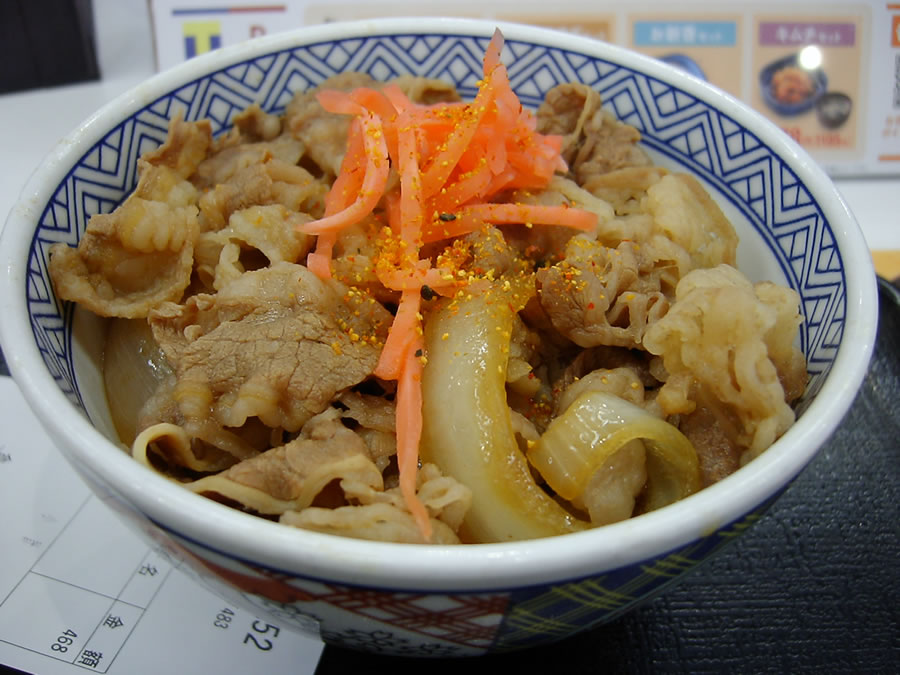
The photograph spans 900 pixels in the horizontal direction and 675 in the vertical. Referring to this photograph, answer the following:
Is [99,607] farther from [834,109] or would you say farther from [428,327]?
[834,109]

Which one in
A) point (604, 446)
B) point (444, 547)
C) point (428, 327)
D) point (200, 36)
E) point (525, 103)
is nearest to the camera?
point (444, 547)

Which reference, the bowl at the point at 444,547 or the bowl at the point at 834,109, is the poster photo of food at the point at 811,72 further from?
the bowl at the point at 444,547

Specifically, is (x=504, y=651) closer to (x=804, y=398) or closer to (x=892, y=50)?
(x=804, y=398)

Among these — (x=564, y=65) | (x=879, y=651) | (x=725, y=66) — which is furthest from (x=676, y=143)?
(x=725, y=66)

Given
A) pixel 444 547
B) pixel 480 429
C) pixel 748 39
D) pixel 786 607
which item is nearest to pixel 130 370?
pixel 480 429

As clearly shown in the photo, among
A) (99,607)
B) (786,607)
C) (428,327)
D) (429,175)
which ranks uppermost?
(429,175)

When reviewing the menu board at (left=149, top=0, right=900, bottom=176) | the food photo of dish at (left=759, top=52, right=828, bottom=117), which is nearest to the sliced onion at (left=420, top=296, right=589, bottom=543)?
the menu board at (left=149, top=0, right=900, bottom=176)

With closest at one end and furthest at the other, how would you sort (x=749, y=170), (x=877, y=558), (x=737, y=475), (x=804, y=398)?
1. (x=737, y=475)
2. (x=804, y=398)
3. (x=877, y=558)
4. (x=749, y=170)

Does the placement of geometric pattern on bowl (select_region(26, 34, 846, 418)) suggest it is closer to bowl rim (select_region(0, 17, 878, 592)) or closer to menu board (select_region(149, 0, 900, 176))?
bowl rim (select_region(0, 17, 878, 592))
